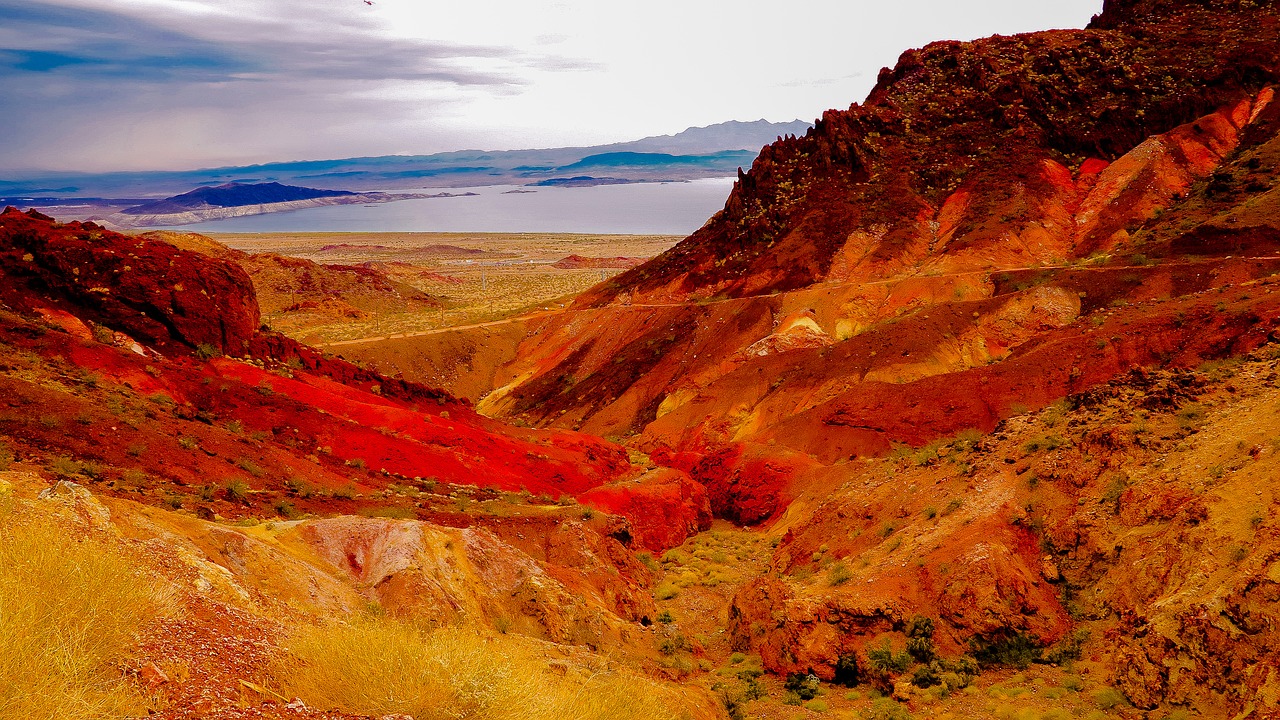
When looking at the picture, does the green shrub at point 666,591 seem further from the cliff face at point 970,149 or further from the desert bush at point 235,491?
the cliff face at point 970,149

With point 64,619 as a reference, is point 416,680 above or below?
below

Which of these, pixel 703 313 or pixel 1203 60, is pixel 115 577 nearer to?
pixel 703 313

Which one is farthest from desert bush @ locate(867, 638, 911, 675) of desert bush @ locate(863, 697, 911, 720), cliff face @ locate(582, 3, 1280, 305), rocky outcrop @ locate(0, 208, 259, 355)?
cliff face @ locate(582, 3, 1280, 305)

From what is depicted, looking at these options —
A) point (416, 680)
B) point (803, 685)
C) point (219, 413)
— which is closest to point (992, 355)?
point (803, 685)

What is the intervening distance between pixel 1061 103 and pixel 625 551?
160ft

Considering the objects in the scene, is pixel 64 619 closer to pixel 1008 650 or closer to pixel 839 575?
pixel 1008 650

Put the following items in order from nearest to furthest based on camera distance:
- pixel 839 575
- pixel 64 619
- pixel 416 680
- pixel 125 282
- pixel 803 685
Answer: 1. pixel 64 619
2. pixel 416 680
3. pixel 803 685
4. pixel 839 575
5. pixel 125 282

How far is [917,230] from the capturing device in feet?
156

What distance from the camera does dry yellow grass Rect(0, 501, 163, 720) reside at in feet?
15.6

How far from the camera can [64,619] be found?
557 cm

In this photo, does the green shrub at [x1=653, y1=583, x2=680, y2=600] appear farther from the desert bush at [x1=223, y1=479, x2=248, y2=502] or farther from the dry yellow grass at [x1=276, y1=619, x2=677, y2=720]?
the dry yellow grass at [x1=276, y1=619, x2=677, y2=720]

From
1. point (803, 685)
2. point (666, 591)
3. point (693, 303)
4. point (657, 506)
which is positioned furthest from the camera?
point (693, 303)

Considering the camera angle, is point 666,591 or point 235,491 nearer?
point 235,491

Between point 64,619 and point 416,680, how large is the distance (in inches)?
100
